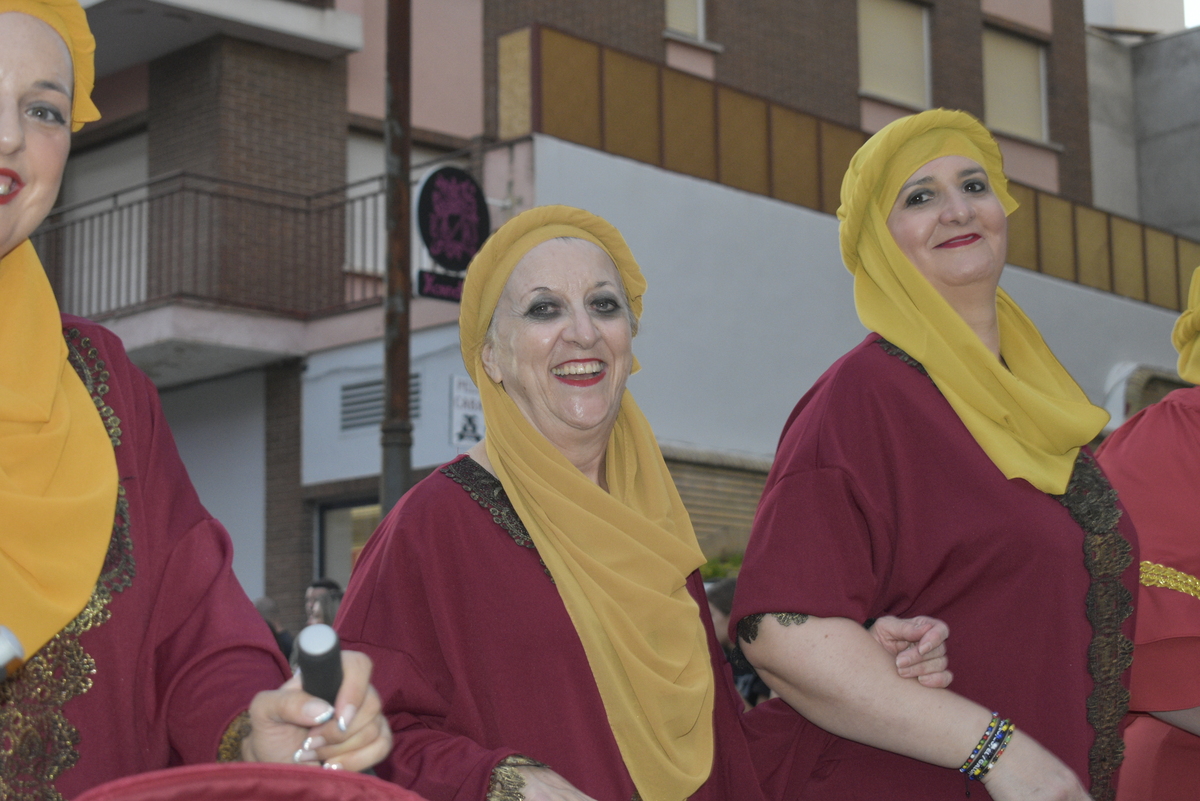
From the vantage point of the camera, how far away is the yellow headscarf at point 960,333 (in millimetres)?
2994

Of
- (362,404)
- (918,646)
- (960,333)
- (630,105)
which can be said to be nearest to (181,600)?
(918,646)

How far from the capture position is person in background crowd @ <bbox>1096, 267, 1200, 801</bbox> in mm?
3129

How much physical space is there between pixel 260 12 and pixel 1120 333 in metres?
10.4

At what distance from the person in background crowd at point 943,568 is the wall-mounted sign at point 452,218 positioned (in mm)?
8640

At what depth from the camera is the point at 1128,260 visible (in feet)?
58.5

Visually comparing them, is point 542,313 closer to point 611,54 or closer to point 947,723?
point 947,723

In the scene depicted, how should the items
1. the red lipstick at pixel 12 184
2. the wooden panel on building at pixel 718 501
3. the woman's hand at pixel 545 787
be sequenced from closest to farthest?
the red lipstick at pixel 12 184 < the woman's hand at pixel 545 787 < the wooden panel on building at pixel 718 501

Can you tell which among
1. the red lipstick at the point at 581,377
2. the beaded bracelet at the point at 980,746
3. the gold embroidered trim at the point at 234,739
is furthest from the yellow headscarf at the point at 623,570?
the gold embroidered trim at the point at 234,739

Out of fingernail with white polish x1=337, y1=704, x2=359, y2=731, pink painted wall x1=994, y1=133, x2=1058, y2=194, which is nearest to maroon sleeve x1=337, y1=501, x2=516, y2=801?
fingernail with white polish x1=337, y1=704, x2=359, y2=731

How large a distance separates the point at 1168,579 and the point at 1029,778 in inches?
29.9

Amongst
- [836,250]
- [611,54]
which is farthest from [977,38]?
[611,54]

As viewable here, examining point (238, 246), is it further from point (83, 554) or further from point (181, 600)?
point (83, 554)

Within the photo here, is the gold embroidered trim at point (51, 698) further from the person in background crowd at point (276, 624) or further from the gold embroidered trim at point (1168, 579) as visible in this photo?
the person in background crowd at point (276, 624)

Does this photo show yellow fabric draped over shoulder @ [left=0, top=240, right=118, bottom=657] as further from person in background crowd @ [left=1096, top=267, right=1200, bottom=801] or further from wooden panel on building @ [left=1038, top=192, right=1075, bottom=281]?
wooden panel on building @ [left=1038, top=192, right=1075, bottom=281]
